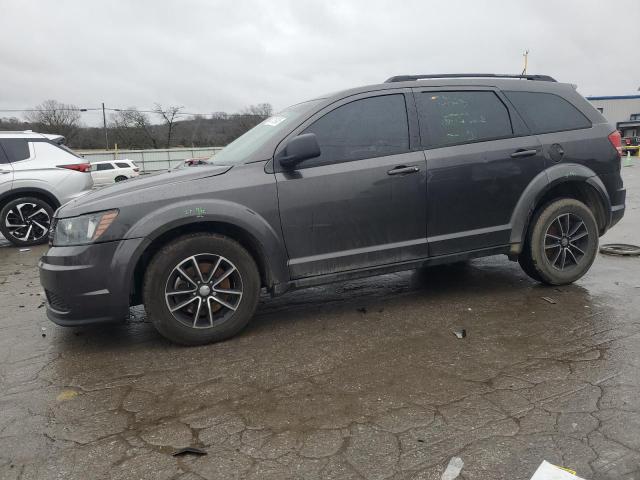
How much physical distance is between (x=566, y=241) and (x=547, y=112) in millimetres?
1192

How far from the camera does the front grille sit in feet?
11.2

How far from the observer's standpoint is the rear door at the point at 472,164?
13.5 feet

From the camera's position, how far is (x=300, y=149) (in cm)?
362

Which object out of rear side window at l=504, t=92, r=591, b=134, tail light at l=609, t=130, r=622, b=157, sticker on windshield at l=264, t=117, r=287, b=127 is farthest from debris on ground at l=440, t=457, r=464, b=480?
tail light at l=609, t=130, r=622, b=157

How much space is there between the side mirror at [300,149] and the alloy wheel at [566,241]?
231 cm

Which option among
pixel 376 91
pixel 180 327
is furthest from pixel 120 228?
pixel 376 91

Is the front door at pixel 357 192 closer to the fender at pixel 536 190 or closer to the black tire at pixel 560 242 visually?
the fender at pixel 536 190

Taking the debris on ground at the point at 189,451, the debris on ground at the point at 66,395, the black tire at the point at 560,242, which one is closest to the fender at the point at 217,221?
the debris on ground at the point at 66,395

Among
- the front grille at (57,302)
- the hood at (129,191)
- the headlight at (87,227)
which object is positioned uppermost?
the hood at (129,191)

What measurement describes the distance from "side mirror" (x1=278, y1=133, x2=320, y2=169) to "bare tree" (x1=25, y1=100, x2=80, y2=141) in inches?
2506

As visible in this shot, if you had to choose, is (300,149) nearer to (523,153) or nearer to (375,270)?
(375,270)

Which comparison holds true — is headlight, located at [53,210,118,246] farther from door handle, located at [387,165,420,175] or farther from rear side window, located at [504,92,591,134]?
rear side window, located at [504,92,591,134]

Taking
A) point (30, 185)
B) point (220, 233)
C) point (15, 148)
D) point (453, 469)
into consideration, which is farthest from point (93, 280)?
point (15, 148)

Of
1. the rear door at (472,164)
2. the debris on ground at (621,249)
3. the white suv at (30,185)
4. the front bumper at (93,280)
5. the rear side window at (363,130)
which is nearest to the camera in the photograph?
the front bumper at (93,280)
